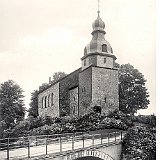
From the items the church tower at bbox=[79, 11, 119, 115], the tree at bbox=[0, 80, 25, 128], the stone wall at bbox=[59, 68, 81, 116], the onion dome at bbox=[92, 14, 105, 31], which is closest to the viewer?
the onion dome at bbox=[92, 14, 105, 31]

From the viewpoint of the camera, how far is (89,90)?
13.0 m

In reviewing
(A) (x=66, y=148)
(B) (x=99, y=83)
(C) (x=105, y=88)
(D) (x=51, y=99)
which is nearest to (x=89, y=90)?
(B) (x=99, y=83)

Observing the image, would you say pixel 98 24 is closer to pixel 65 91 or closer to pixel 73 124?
pixel 73 124

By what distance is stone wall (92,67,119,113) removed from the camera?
1181 centimetres

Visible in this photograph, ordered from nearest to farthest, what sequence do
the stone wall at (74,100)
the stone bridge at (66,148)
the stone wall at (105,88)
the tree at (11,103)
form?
the stone bridge at (66,148) → the tree at (11,103) → the stone wall at (105,88) → the stone wall at (74,100)

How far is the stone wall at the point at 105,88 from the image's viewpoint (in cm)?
1181

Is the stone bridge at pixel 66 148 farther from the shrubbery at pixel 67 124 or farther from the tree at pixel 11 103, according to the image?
the tree at pixel 11 103

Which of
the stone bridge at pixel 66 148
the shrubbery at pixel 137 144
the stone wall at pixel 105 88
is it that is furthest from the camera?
the stone wall at pixel 105 88

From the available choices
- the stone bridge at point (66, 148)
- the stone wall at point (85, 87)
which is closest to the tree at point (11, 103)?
the stone bridge at point (66, 148)

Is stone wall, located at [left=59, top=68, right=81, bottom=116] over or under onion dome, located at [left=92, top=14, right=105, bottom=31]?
under

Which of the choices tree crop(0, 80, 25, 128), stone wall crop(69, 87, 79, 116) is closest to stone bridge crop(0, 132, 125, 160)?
tree crop(0, 80, 25, 128)

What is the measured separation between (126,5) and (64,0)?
1.40 metres

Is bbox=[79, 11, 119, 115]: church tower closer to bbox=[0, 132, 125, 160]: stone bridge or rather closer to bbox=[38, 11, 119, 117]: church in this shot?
bbox=[38, 11, 119, 117]: church

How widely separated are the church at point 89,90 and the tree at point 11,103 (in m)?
1.51
